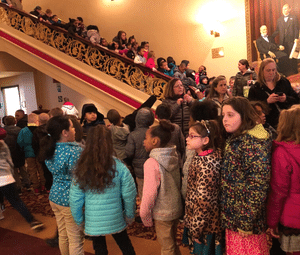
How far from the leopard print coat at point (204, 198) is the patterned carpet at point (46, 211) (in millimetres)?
1246

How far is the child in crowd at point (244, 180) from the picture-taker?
1.82 meters

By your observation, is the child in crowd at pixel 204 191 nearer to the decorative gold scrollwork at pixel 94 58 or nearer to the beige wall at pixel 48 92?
the decorative gold scrollwork at pixel 94 58

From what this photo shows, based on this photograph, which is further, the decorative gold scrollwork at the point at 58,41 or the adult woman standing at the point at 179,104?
the decorative gold scrollwork at the point at 58,41

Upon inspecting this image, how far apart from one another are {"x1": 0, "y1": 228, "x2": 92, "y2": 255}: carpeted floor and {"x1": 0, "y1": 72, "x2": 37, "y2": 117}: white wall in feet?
27.5

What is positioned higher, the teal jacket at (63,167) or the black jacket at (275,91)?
the black jacket at (275,91)

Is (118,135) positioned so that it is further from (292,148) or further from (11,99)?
(11,99)

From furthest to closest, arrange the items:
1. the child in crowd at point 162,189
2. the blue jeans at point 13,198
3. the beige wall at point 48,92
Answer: the beige wall at point 48,92 → the blue jeans at point 13,198 → the child in crowd at point 162,189

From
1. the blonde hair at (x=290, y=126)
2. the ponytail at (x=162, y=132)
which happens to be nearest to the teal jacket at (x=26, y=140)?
the ponytail at (x=162, y=132)

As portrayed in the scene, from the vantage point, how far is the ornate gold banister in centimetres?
607

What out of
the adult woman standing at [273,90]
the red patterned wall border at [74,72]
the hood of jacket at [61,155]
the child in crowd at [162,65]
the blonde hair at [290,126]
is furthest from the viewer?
the child in crowd at [162,65]

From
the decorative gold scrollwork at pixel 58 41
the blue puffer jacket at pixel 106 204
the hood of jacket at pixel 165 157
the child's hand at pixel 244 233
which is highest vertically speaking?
the decorative gold scrollwork at pixel 58 41

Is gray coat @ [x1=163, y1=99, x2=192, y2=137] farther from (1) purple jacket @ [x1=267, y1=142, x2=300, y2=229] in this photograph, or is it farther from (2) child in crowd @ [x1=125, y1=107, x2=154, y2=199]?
(1) purple jacket @ [x1=267, y1=142, x2=300, y2=229]

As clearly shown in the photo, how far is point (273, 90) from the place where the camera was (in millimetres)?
3213

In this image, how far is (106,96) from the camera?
6.73 m
